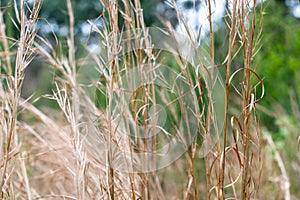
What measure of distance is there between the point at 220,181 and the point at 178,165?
4.62 ft

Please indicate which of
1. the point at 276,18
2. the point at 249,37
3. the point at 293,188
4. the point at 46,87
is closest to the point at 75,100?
the point at 249,37

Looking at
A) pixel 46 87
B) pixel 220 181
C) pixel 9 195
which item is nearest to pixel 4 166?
pixel 9 195

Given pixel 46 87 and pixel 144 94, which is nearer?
pixel 144 94

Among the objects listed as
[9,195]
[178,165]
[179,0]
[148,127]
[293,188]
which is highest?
[179,0]

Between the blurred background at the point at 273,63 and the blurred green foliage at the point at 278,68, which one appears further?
the blurred green foliage at the point at 278,68

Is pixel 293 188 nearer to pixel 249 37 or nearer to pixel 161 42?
pixel 161 42

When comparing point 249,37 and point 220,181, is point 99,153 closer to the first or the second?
point 220,181

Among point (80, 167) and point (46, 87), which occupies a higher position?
point (80, 167)

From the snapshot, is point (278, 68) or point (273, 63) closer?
point (273, 63)

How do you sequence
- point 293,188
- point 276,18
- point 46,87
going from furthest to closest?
point 276,18 < point 46,87 < point 293,188

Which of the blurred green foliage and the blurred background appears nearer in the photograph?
the blurred background

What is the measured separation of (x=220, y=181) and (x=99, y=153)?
1.50ft

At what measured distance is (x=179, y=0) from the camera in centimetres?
116

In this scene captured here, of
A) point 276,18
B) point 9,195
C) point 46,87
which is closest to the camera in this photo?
point 9,195
